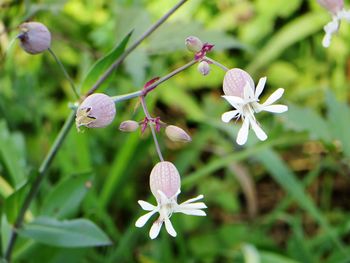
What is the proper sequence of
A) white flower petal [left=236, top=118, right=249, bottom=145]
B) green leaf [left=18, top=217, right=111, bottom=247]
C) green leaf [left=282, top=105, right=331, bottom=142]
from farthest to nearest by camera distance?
green leaf [left=282, top=105, right=331, bottom=142] < green leaf [left=18, top=217, right=111, bottom=247] < white flower petal [left=236, top=118, right=249, bottom=145]

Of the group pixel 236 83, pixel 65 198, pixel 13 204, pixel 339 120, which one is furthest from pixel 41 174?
pixel 339 120

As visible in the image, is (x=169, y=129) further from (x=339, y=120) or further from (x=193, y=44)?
(x=339, y=120)

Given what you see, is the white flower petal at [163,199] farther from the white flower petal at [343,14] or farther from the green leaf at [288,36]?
the green leaf at [288,36]

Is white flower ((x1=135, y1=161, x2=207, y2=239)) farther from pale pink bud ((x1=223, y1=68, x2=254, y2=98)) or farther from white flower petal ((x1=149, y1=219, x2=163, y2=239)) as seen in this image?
Result: pale pink bud ((x1=223, y1=68, x2=254, y2=98))

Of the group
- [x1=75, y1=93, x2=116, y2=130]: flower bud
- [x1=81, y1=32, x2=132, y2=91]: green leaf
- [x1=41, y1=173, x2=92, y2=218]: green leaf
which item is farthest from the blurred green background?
[x1=75, y1=93, x2=116, y2=130]: flower bud

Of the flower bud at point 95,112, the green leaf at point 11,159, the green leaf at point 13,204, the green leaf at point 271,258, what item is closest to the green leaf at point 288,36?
the green leaf at point 271,258
